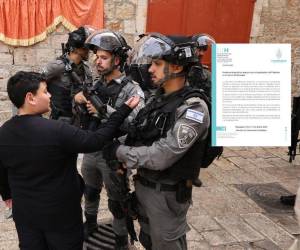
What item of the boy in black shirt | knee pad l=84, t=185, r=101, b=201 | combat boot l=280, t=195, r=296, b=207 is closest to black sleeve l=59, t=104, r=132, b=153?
the boy in black shirt

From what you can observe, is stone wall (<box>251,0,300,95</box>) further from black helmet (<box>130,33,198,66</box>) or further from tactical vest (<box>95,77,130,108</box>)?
black helmet (<box>130,33,198,66</box>)

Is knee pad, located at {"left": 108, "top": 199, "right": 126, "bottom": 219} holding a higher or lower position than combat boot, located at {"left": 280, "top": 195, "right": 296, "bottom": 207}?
higher

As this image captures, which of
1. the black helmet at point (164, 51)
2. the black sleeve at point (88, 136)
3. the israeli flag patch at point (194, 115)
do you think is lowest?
the black sleeve at point (88, 136)

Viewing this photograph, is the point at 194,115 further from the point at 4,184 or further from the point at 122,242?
the point at 122,242

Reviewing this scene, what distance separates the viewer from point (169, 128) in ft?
9.27

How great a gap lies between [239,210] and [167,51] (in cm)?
300

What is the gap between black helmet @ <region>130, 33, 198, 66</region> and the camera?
279cm

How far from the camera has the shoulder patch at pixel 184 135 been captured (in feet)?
8.77

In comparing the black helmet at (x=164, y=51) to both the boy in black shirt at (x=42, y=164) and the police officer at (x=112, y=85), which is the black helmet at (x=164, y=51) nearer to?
the boy in black shirt at (x=42, y=164)

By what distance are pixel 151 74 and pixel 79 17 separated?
4.88m

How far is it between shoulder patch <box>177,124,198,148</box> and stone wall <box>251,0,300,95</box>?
625 centimetres

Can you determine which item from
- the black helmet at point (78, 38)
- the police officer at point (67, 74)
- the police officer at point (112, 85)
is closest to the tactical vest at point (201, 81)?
the police officer at point (112, 85)

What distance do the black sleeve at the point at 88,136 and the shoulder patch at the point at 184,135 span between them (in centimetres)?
44

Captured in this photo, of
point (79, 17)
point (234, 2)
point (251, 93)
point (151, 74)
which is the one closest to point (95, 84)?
point (151, 74)
